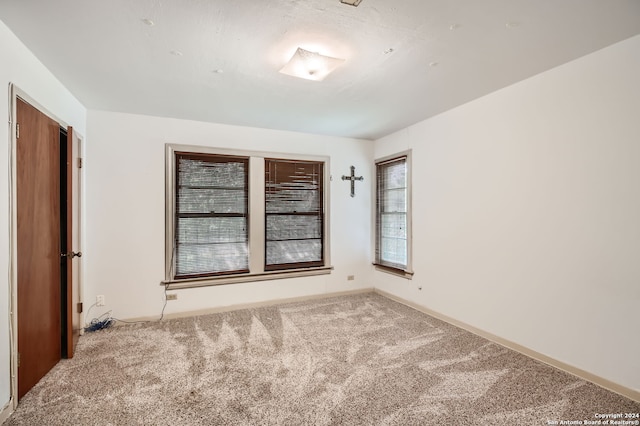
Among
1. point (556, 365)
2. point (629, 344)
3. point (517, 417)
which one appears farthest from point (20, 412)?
point (629, 344)

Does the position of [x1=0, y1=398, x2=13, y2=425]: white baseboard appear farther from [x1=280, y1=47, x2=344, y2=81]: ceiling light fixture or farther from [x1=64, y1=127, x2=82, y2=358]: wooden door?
[x1=280, y1=47, x2=344, y2=81]: ceiling light fixture

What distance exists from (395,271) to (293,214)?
1.71 m

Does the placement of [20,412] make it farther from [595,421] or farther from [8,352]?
[595,421]

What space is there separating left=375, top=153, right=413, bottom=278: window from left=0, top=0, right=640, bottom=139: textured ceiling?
136cm

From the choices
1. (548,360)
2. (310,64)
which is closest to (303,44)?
(310,64)

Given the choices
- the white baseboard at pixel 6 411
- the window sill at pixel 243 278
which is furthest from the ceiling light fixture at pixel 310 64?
the white baseboard at pixel 6 411

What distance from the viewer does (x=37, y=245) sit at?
95.6 inches

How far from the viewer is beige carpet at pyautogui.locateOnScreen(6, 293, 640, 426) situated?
6.68 feet

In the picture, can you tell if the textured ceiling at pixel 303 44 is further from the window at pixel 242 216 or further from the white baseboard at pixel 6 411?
the white baseboard at pixel 6 411

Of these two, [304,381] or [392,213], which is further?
[392,213]

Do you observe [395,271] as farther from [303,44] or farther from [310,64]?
[303,44]

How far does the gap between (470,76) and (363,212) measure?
269 cm

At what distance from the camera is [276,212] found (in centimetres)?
456

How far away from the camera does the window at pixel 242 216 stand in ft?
13.1
